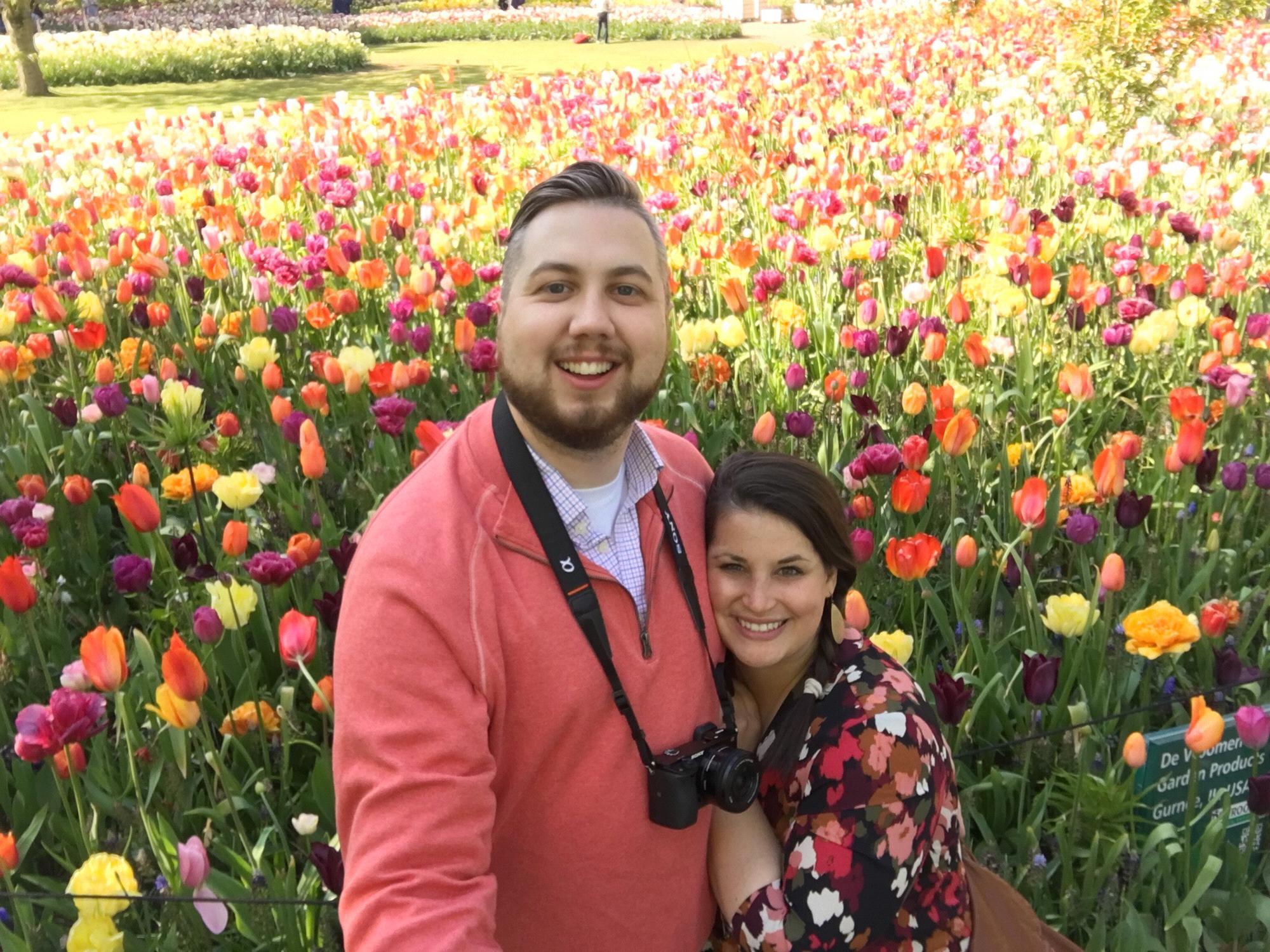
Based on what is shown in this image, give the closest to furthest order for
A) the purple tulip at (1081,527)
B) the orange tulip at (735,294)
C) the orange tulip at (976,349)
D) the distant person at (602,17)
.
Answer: the purple tulip at (1081,527) < the orange tulip at (976,349) < the orange tulip at (735,294) < the distant person at (602,17)

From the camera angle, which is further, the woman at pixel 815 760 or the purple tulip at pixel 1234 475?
the purple tulip at pixel 1234 475

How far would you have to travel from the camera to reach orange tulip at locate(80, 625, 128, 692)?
6.45ft

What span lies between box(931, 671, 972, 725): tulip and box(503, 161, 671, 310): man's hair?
91cm

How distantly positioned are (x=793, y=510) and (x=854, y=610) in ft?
Answer: 1.22

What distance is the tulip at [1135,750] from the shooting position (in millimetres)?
2066

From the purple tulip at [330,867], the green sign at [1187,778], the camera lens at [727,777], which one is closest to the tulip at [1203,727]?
the green sign at [1187,778]

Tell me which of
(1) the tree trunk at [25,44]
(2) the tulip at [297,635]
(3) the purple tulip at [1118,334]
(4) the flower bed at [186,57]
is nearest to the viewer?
(2) the tulip at [297,635]

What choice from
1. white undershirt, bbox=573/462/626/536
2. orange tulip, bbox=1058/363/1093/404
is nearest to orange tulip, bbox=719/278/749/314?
orange tulip, bbox=1058/363/1093/404

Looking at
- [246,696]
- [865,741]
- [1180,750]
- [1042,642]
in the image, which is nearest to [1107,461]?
[1042,642]

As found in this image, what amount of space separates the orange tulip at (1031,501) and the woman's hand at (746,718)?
0.77 metres

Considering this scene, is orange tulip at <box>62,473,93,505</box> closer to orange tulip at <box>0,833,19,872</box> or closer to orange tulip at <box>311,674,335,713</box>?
orange tulip at <box>311,674,335,713</box>

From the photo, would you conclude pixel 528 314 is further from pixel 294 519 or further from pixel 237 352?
pixel 237 352

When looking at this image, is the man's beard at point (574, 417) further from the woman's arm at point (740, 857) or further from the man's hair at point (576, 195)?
the woman's arm at point (740, 857)

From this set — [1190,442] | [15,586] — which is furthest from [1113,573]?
[15,586]
